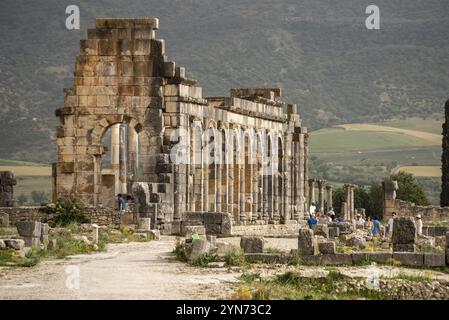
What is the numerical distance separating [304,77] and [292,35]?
12476 mm

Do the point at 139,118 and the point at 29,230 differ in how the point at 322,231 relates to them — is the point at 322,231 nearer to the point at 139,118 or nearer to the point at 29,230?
the point at 139,118

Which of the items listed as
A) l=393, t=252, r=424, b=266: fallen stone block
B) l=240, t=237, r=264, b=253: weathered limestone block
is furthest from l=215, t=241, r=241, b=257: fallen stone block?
l=393, t=252, r=424, b=266: fallen stone block

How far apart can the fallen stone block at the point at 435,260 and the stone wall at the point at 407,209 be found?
155 feet

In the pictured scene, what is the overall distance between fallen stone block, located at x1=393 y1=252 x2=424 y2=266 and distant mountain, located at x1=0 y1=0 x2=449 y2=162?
375 feet

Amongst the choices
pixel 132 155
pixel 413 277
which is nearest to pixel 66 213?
pixel 132 155

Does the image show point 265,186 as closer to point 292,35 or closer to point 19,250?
point 19,250

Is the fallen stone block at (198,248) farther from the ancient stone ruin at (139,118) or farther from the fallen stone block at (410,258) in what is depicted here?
the ancient stone ruin at (139,118)

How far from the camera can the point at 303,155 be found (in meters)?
82.8

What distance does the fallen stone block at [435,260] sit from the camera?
33544mm

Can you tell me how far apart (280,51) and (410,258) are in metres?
149

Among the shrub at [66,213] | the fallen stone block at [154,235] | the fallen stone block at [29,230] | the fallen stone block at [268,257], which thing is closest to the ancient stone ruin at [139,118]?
the shrub at [66,213]

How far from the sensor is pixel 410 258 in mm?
33906

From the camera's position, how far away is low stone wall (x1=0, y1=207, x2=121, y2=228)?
51.3 meters
